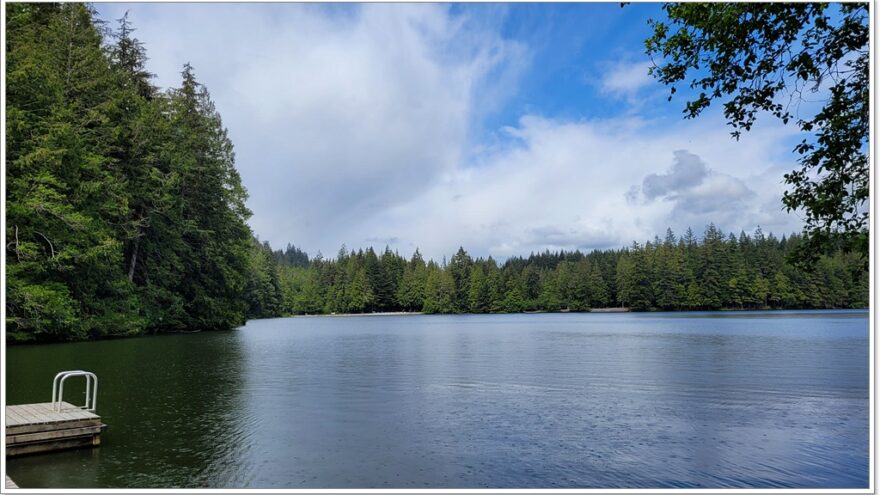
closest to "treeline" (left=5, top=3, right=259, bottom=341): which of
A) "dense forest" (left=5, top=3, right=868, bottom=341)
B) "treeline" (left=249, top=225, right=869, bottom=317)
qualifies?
"dense forest" (left=5, top=3, right=868, bottom=341)

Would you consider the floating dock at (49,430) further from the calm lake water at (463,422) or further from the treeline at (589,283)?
the treeline at (589,283)

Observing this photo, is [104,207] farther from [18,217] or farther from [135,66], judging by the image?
[135,66]

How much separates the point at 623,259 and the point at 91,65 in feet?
352

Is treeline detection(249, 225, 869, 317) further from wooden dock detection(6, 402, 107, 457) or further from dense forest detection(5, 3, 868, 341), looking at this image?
wooden dock detection(6, 402, 107, 457)

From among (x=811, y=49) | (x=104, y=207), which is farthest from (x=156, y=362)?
(x=811, y=49)

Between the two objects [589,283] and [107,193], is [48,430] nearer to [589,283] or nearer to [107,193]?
[107,193]

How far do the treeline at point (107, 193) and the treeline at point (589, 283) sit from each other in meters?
51.1

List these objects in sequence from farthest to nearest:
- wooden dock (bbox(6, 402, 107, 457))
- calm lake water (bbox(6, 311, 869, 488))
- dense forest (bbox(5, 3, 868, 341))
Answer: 1. dense forest (bbox(5, 3, 868, 341))
2. wooden dock (bbox(6, 402, 107, 457))
3. calm lake water (bbox(6, 311, 869, 488))

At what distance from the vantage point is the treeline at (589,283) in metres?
107

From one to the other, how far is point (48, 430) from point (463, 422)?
7509 millimetres

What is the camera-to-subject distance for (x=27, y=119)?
84.1ft

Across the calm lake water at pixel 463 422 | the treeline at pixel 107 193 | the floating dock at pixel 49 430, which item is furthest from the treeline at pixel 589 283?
the floating dock at pixel 49 430

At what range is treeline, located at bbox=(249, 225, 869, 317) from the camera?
10694 cm

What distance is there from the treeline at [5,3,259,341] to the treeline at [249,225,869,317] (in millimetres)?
51125
